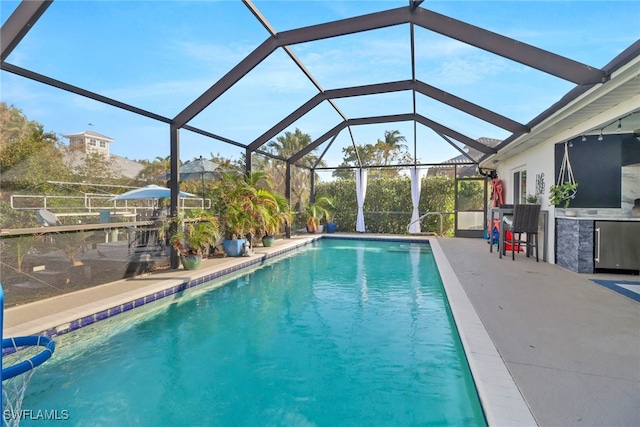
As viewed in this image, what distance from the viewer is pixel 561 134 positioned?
638 centimetres

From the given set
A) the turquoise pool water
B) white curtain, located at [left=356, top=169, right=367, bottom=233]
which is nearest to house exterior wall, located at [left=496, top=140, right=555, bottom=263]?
the turquoise pool water

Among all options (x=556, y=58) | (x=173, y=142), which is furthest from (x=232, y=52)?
(x=556, y=58)

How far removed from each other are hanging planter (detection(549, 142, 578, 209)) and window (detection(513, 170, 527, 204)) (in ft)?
7.35

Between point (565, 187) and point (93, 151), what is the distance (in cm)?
770

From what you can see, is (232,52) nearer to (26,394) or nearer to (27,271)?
(27,271)

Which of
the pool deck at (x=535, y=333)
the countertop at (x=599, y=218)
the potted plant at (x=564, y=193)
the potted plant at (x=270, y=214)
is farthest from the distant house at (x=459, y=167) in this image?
the pool deck at (x=535, y=333)

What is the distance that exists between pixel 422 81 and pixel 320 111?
308 centimetres

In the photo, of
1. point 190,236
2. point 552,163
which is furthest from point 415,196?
point 190,236

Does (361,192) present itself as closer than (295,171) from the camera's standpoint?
No

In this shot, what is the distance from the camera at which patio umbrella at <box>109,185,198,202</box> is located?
17.9 feet

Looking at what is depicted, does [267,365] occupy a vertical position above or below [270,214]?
below

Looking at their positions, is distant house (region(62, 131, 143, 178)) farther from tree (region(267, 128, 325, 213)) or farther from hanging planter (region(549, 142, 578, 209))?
hanging planter (region(549, 142, 578, 209))

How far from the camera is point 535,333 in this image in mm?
3127

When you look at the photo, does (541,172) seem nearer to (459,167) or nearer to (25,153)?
(459,167)
